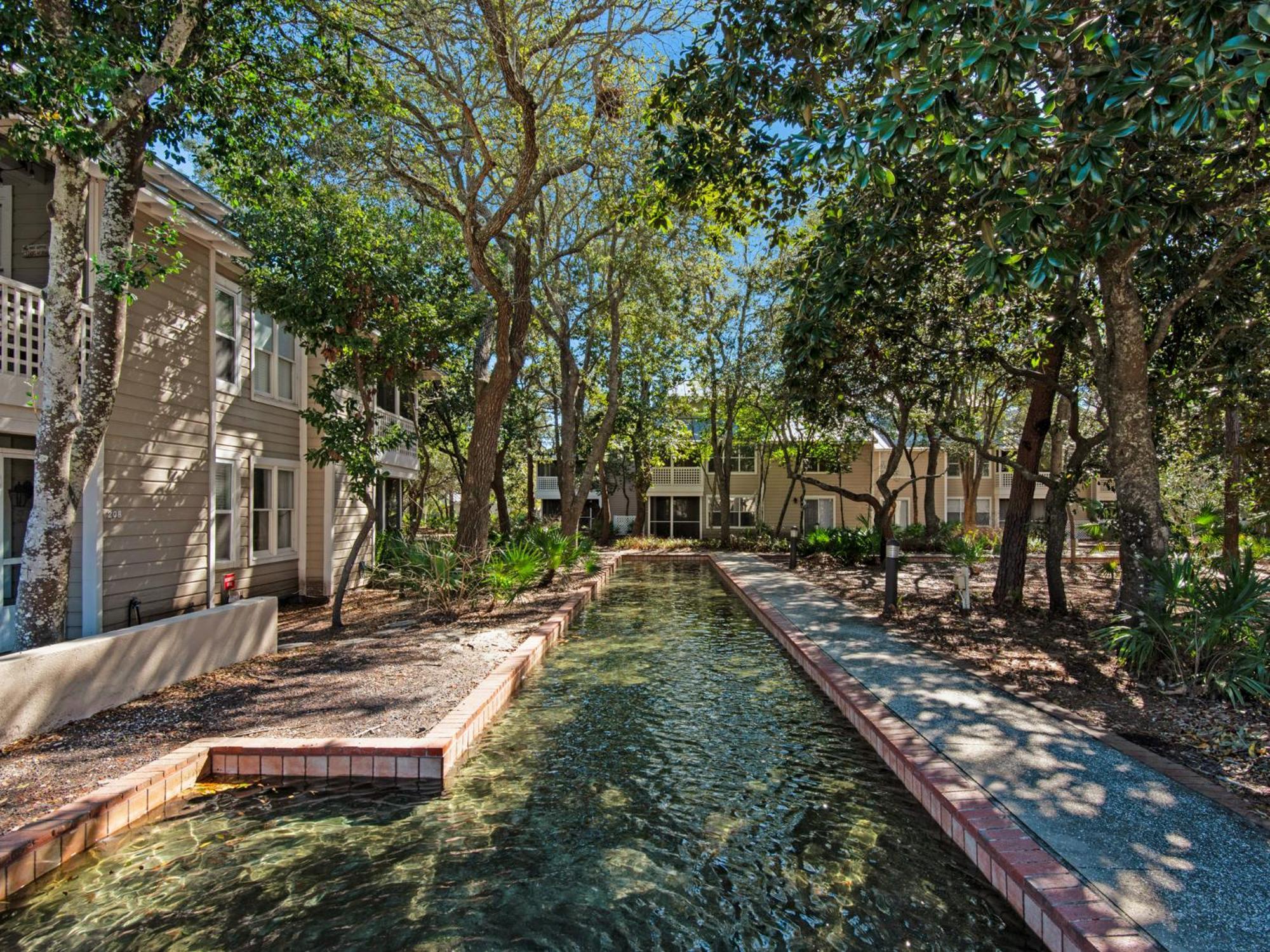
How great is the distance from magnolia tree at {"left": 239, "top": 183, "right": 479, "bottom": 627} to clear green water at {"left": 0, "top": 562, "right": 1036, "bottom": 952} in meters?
5.62

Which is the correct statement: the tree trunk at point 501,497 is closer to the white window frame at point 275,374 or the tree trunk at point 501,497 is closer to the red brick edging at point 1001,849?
the white window frame at point 275,374

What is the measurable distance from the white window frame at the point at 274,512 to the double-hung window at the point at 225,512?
1.24 feet

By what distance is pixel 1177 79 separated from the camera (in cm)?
367

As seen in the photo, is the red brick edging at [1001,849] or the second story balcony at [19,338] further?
the second story balcony at [19,338]

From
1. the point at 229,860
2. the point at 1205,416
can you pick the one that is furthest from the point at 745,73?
the point at 1205,416

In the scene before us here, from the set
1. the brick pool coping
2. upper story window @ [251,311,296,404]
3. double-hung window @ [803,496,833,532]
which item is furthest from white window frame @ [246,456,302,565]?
double-hung window @ [803,496,833,532]

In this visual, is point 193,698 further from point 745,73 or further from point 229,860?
point 745,73

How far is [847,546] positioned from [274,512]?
14.2 meters

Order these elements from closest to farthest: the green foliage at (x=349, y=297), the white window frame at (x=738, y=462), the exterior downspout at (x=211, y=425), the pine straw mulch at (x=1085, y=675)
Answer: the pine straw mulch at (x=1085, y=675) < the green foliage at (x=349, y=297) < the exterior downspout at (x=211, y=425) < the white window frame at (x=738, y=462)

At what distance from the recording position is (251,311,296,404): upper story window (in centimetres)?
1156

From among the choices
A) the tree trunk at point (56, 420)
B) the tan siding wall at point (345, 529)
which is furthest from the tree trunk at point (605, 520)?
the tree trunk at point (56, 420)

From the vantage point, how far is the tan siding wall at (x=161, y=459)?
27.2ft

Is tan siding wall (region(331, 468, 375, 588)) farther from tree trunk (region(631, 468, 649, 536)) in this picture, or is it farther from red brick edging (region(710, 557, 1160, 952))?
tree trunk (region(631, 468, 649, 536))

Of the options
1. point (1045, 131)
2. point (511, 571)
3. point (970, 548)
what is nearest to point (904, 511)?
point (970, 548)
